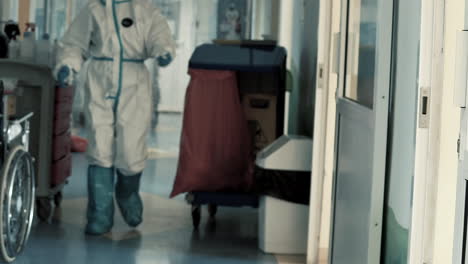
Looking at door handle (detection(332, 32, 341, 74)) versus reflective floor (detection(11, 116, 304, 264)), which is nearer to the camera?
door handle (detection(332, 32, 341, 74))

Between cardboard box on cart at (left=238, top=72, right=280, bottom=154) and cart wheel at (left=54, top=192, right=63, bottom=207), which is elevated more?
cardboard box on cart at (left=238, top=72, right=280, bottom=154)

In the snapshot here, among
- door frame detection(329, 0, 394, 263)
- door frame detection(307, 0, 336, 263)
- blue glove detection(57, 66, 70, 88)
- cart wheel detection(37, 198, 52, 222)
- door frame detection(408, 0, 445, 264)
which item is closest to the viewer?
door frame detection(408, 0, 445, 264)

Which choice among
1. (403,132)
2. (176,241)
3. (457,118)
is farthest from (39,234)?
(457,118)

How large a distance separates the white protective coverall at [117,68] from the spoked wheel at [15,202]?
75 cm

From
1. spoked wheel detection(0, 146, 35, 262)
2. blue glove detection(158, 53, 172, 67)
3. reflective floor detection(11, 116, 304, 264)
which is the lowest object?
reflective floor detection(11, 116, 304, 264)

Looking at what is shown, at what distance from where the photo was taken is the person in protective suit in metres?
4.66

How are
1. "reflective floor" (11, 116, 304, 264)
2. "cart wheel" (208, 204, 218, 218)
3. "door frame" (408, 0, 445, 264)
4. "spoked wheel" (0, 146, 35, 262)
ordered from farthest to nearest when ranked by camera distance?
"cart wheel" (208, 204, 218, 218), "reflective floor" (11, 116, 304, 264), "spoked wheel" (0, 146, 35, 262), "door frame" (408, 0, 445, 264)

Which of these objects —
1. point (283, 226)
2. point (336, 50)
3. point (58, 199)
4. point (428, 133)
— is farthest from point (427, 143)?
Result: point (58, 199)

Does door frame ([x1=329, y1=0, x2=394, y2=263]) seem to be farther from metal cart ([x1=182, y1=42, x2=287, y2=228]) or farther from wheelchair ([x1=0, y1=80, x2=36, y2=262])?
metal cart ([x1=182, y1=42, x2=287, y2=228])

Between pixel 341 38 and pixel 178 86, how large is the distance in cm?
854

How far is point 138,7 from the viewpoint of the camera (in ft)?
15.5

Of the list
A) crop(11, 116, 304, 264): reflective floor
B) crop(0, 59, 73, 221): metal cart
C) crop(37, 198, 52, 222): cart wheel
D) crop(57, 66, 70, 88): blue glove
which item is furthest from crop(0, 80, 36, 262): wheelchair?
crop(37, 198, 52, 222): cart wheel

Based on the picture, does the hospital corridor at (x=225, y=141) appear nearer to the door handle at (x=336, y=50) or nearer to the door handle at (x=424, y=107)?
the door handle at (x=336, y=50)

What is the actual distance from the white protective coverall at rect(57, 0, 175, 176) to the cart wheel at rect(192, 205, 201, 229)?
384 millimetres
